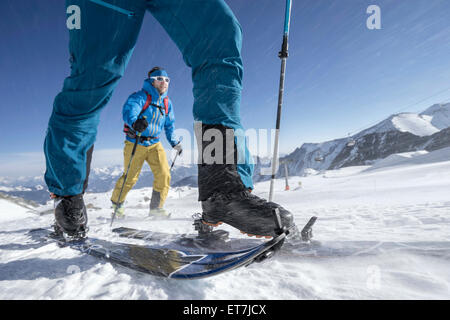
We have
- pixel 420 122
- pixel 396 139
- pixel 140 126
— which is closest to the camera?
pixel 140 126

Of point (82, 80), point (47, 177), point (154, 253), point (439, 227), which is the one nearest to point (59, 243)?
point (47, 177)

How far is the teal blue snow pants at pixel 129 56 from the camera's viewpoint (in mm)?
1050

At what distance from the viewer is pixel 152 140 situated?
145 inches

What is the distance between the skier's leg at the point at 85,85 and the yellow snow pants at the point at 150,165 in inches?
89.4

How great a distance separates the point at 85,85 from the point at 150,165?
275 cm

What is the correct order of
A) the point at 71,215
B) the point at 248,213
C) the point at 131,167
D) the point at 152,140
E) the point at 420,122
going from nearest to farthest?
the point at 248,213, the point at 71,215, the point at 131,167, the point at 152,140, the point at 420,122

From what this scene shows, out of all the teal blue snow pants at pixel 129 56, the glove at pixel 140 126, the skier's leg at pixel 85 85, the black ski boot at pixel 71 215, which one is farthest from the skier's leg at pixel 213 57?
the glove at pixel 140 126

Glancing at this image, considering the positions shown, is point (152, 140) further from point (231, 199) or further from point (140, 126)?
point (231, 199)

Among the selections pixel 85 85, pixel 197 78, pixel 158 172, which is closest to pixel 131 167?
pixel 158 172

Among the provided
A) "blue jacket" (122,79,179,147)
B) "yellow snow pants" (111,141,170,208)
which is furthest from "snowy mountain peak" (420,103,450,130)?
"yellow snow pants" (111,141,170,208)

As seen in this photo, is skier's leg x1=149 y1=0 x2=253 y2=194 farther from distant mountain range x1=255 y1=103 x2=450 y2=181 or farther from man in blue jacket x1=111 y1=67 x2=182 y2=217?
distant mountain range x1=255 y1=103 x2=450 y2=181

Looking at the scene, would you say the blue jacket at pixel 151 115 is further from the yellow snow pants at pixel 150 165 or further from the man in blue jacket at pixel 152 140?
the yellow snow pants at pixel 150 165

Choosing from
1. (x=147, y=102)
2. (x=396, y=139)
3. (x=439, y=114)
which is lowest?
(x=147, y=102)
